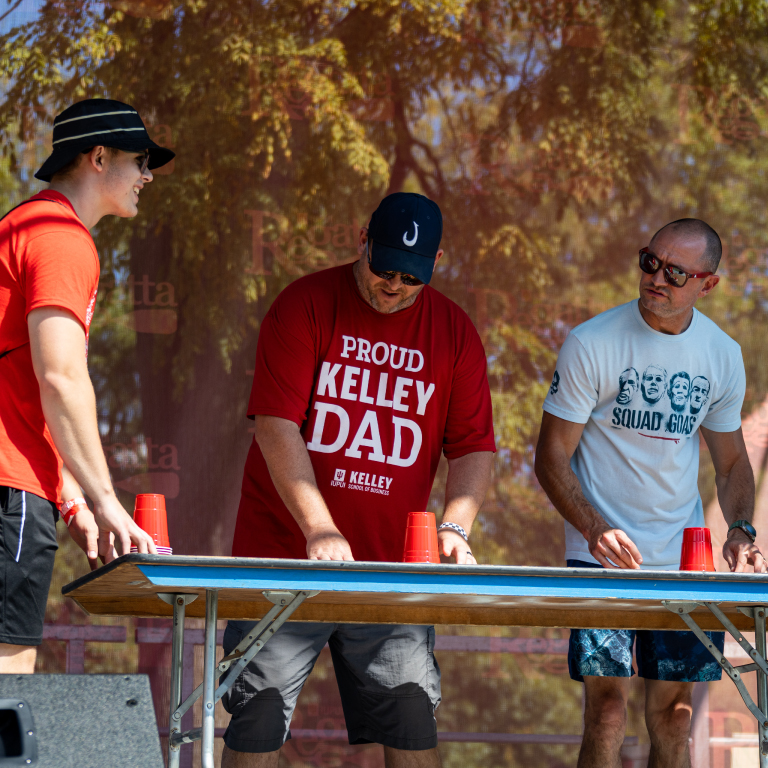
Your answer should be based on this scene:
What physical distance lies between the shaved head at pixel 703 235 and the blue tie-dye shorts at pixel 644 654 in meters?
1.01

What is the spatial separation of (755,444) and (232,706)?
9.47 feet

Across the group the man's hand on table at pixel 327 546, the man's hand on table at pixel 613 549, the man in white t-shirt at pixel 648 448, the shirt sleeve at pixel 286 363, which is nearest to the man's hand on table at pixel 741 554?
the man in white t-shirt at pixel 648 448

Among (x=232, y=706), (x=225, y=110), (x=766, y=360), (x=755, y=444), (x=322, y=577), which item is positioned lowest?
(x=232, y=706)

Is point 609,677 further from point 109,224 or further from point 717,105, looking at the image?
point 717,105

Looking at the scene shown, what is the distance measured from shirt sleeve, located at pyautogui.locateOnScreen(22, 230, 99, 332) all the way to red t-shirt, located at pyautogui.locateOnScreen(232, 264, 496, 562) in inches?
23.8

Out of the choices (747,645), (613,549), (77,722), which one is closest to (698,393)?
(613,549)

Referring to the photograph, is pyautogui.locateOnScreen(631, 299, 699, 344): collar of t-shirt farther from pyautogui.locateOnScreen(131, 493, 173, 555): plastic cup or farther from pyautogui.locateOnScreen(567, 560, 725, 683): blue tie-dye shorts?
pyautogui.locateOnScreen(131, 493, 173, 555): plastic cup

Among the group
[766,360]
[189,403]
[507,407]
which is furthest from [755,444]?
[189,403]

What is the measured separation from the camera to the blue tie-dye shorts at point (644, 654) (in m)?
2.79

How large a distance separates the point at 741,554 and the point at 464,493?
816 millimetres

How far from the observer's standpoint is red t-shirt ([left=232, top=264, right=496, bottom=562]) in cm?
258

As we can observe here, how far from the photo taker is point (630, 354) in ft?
9.83

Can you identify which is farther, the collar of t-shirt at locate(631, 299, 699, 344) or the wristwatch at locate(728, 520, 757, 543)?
the collar of t-shirt at locate(631, 299, 699, 344)

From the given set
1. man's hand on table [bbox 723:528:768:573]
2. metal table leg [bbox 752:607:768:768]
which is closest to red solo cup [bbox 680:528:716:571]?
metal table leg [bbox 752:607:768:768]
